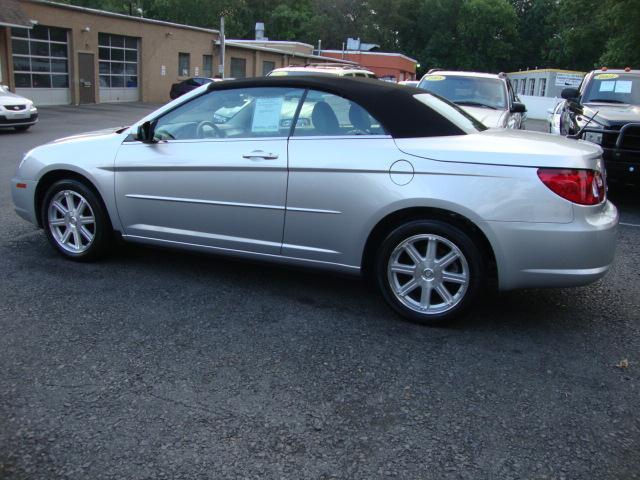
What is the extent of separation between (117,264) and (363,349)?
2.52 m

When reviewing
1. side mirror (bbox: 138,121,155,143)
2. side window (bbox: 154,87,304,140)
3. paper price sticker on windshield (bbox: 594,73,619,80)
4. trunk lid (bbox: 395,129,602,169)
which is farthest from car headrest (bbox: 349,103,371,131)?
paper price sticker on windshield (bbox: 594,73,619,80)

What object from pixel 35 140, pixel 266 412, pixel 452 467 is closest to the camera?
pixel 452 467

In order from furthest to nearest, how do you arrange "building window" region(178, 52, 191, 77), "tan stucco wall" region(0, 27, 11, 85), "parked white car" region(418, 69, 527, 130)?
"building window" region(178, 52, 191, 77) < "tan stucco wall" region(0, 27, 11, 85) < "parked white car" region(418, 69, 527, 130)

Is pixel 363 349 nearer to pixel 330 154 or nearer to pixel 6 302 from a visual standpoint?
pixel 330 154

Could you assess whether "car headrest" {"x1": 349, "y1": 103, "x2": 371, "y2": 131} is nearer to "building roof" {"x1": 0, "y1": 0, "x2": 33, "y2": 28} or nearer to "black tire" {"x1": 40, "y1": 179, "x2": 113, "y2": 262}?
"black tire" {"x1": 40, "y1": 179, "x2": 113, "y2": 262}

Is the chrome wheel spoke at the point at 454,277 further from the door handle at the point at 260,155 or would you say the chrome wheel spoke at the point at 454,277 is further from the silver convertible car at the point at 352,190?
the door handle at the point at 260,155

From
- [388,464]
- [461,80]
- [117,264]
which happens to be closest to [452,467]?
[388,464]

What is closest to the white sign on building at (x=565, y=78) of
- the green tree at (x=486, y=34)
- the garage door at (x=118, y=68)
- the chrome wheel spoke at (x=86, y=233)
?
the green tree at (x=486, y=34)

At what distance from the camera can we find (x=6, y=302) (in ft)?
14.1

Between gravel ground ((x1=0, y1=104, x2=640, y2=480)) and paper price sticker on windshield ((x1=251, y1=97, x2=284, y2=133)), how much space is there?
48.5 inches

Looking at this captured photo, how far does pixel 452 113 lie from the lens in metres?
4.80

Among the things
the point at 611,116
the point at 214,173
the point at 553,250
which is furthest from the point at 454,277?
the point at 611,116

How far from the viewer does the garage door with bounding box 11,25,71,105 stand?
2614 centimetres

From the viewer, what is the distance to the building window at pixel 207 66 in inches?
1503
